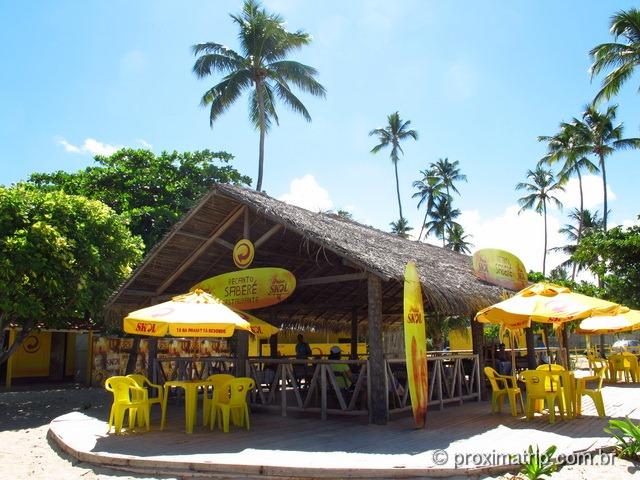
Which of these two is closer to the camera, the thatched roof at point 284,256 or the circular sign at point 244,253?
the thatched roof at point 284,256

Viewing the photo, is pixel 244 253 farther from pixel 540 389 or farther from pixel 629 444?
pixel 629 444

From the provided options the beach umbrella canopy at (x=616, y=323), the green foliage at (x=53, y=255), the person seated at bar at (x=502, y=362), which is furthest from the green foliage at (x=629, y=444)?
the green foliage at (x=53, y=255)

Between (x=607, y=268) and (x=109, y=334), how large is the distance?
712 inches

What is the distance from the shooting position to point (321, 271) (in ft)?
39.1

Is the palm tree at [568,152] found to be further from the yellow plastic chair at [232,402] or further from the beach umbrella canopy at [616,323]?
the yellow plastic chair at [232,402]

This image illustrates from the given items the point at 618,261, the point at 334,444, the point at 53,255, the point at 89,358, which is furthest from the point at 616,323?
the point at 89,358

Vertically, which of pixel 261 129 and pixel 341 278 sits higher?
pixel 261 129

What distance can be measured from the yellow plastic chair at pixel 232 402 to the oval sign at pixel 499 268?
5619 millimetres

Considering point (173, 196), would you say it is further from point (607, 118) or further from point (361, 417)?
point (607, 118)

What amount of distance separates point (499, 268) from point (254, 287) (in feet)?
17.8

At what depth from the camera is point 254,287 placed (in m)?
9.52

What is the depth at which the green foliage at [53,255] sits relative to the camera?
33.4ft

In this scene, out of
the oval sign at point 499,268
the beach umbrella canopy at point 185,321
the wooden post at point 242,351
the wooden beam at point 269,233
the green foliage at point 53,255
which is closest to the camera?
the beach umbrella canopy at point 185,321

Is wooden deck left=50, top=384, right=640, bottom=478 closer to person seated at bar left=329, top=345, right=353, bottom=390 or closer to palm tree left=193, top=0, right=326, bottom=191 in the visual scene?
person seated at bar left=329, top=345, right=353, bottom=390
